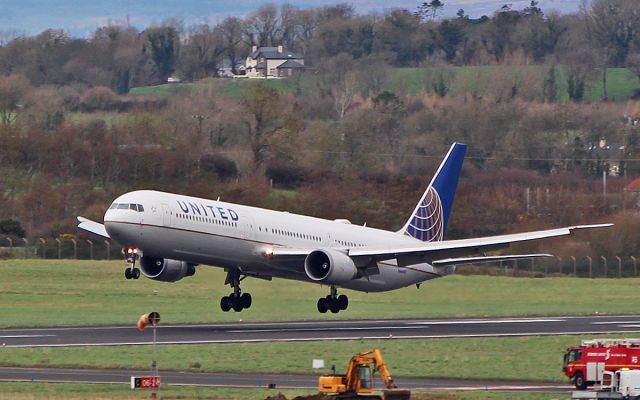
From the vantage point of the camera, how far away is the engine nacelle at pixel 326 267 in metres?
63.4

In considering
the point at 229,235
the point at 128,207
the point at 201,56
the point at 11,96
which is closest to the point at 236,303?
the point at 229,235

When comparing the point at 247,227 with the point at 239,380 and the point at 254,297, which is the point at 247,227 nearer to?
the point at 239,380

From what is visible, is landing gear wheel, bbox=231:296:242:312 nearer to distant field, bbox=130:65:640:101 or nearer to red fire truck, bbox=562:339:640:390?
red fire truck, bbox=562:339:640:390

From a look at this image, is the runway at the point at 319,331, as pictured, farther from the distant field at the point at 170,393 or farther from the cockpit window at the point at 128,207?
the distant field at the point at 170,393

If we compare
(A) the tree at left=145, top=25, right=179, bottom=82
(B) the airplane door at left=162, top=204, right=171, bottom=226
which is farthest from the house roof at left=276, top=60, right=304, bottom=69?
(B) the airplane door at left=162, top=204, right=171, bottom=226

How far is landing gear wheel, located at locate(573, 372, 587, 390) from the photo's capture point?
51438mm

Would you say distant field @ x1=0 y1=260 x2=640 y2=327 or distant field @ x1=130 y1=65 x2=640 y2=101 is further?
distant field @ x1=130 y1=65 x2=640 y2=101

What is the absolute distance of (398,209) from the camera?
102 m

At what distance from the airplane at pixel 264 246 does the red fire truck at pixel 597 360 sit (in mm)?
6537

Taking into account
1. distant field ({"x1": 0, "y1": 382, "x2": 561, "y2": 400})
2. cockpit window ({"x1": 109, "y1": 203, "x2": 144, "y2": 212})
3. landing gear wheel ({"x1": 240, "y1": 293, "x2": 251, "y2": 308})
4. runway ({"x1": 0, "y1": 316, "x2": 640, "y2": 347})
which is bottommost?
runway ({"x1": 0, "y1": 316, "x2": 640, "y2": 347})

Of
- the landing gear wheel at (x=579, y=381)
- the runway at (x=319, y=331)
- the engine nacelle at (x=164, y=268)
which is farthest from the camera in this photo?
the runway at (x=319, y=331)

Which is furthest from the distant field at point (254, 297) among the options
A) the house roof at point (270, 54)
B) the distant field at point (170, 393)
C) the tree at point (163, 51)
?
the house roof at point (270, 54)

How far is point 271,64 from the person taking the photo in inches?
7520

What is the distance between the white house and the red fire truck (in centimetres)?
13141
